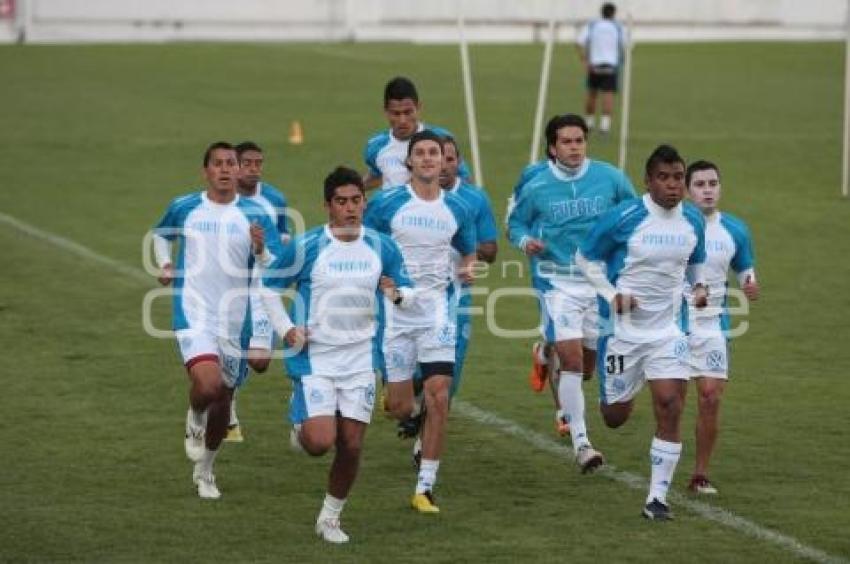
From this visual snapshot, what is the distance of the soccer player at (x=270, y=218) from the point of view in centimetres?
1309

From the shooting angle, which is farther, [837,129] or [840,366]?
[837,129]

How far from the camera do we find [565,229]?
47.0 feet

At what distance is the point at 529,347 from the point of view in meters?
19.0

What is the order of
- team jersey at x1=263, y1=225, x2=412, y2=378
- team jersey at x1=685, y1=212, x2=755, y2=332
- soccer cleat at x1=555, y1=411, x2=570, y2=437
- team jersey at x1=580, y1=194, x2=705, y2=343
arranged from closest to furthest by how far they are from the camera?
team jersey at x1=263, y1=225, x2=412, y2=378
team jersey at x1=580, y1=194, x2=705, y2=343
team jersey at x1=685, y1=212, x2=755, y2=332
soccer cleat at x1=555, y1=411, x2=570, y2=437

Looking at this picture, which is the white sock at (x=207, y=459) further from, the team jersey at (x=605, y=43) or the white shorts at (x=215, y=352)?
the team jersey at (x=605, y=43)

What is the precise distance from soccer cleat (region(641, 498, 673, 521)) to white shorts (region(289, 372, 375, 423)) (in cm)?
176

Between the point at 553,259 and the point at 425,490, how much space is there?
8.14 feet

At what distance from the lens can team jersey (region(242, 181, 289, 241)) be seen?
13539 mm

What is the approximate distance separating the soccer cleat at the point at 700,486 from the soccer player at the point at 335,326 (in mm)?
2348

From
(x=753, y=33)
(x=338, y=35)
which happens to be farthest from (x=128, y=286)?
(x=753, y=33)

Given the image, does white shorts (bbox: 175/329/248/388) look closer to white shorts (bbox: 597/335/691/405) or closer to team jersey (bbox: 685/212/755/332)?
white shorts (bbox: 597/335/691/405)

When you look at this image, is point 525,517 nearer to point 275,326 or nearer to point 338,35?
point 275,326

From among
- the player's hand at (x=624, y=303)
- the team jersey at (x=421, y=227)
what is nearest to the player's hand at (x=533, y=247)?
the team jersey at (x=421, y=227)

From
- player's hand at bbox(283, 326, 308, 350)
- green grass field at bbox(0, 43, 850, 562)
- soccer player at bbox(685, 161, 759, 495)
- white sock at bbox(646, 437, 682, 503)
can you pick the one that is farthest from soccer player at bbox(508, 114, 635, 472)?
player's hand at bbox(283, 326, 308, 350)
